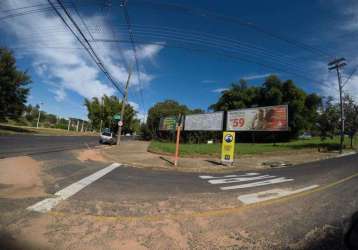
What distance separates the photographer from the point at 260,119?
24.2 meters

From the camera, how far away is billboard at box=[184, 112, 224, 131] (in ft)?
93.2

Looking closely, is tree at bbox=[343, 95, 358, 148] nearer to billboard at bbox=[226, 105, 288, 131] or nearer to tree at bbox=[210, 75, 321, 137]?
billboard at bbox=[226, 105, 288, 131]

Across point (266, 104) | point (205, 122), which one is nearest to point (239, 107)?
point (266, 104)

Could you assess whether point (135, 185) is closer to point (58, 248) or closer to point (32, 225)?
point (32, 225)

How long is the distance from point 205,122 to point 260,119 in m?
8.63

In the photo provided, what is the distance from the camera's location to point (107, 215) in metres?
3.76

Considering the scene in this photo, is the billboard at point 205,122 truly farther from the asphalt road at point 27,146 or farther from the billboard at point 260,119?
the asphalt road at point 27,146

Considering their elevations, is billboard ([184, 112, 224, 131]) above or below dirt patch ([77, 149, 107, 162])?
above

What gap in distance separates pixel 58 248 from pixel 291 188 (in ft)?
21.3

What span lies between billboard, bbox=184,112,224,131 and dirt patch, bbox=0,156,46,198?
77.8ft

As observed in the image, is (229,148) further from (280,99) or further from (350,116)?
A: (280,99)

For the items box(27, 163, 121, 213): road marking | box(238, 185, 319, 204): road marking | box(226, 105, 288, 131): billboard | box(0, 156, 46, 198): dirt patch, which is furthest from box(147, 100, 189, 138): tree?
box(238, 185, 319, 204): road marking

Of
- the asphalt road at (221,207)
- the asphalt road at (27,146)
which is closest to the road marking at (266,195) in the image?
the asphalt road at (221,207)

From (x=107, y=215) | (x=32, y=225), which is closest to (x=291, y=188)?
(x=107, y=215)
